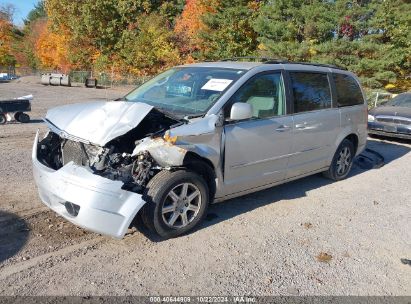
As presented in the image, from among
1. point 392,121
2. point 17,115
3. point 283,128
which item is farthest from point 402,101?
point 17,115

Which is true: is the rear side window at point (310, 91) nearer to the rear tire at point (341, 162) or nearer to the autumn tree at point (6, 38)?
the rear tire at point (341, 162)

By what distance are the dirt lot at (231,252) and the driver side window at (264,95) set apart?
1262mm

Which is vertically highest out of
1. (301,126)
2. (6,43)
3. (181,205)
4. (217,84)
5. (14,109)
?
(217,84)

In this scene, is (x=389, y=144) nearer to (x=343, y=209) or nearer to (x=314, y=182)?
(x=314, y=182)

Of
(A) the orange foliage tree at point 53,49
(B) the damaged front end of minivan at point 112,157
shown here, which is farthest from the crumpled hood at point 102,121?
(A) the orange foliage tree at point 53,49

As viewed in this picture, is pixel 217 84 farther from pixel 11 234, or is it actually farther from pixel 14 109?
pixel 14 109

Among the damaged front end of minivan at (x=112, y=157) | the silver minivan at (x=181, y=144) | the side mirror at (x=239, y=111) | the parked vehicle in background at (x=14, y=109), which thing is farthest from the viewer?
the parked vehicle in background at (x=14, y=109)

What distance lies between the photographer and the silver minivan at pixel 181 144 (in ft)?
11.4

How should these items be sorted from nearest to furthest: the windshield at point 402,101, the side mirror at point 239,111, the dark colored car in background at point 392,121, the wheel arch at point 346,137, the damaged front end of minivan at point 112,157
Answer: the damaged front end of minivan at point 112,157
the side mirror at point 239,111
the wheel arch at point 346,137
the dark colored car in background at point 392,121
the windshield at point 402,101

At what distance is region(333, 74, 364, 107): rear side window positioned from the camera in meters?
5.89

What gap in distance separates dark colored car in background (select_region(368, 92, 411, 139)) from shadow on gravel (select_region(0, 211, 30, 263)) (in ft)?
29.6

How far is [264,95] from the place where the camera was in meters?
4.63

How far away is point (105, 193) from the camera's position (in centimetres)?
333

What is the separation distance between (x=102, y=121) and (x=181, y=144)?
0.81m
